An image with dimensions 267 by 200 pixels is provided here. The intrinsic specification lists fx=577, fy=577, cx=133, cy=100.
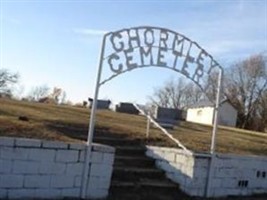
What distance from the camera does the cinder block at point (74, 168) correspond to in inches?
384

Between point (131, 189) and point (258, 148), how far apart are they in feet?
24.3

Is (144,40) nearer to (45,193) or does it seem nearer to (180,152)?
(180,152)

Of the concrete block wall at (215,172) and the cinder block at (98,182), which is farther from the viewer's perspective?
the concrete block wall at (215,172)

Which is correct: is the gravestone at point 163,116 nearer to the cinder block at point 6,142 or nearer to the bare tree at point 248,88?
the cinder block at point 6,142

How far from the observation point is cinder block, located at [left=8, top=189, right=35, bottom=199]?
902 cm

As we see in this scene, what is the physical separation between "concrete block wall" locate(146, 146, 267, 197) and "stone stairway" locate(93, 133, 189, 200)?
0.69ft

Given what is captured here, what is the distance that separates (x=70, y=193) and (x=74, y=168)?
0.43 m

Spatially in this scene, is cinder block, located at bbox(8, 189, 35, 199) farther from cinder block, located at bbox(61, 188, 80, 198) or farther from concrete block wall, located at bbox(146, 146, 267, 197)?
concrete block wall, located at bbox(146, 146, 267, 197)

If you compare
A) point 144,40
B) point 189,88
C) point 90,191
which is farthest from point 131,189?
point 189,88

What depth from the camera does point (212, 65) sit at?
40.3 feet

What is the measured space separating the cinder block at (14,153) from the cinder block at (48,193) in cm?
63

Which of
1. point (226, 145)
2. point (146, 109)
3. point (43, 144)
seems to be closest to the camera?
point (43, 144)

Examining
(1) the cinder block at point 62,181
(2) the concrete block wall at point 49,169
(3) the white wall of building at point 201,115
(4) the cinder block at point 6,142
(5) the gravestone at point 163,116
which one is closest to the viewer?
(4) the cinder block at point 6,142

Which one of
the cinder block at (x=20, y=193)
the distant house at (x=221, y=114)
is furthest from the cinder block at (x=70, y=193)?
the distant house at (x=221, y=114)
